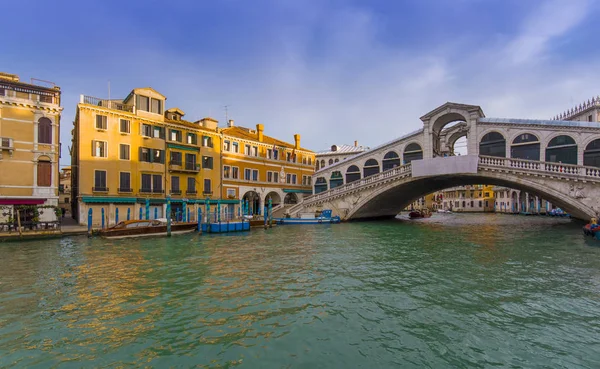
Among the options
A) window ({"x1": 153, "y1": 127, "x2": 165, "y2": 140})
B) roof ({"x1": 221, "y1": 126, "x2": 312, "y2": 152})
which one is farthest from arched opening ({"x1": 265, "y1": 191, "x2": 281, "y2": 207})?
window ({"x1": 153, "y1": 127, "x2": 165, "y2": 140})

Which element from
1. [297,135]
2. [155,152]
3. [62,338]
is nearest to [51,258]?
[62,338]

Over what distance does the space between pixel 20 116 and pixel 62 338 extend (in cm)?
2342

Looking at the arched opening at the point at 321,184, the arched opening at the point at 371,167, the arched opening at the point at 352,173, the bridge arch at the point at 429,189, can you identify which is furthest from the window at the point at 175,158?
the arched opening at the point at 371,167

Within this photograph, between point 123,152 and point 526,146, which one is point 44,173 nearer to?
point 123,152

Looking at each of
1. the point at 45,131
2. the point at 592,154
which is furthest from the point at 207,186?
the point at 592,154

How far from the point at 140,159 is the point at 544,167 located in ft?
108

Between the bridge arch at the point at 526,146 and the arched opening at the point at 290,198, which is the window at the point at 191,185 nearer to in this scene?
the arched opening at the point at 290,198

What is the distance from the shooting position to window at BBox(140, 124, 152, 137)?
28.0 metres

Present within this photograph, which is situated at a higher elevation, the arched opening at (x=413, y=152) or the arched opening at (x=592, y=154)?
the arched opening at (x=413, y=152)

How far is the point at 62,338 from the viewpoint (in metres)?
5.65

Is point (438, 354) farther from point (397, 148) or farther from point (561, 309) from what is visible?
point (397, 148)

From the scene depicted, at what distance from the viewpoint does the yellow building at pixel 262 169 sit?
3469cm

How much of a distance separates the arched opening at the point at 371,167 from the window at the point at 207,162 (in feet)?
56.6

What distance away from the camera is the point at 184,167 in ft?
99.3
